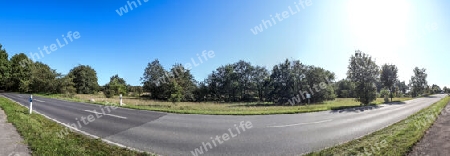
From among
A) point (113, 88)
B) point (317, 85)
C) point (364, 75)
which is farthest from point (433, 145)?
point (113, 88)

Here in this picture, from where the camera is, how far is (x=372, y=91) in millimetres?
28891

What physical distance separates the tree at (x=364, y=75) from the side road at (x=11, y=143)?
111 ft

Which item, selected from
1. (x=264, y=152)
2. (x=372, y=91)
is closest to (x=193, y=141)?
(x=264, y=152)

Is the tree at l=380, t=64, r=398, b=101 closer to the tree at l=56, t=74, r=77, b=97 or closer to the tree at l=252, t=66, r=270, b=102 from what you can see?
the tree at l=252, t=66, r=270, b=102

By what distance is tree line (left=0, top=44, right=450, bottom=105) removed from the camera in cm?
3094

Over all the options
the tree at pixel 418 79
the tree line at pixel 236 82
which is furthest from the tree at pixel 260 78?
the tree at pixel 418 79

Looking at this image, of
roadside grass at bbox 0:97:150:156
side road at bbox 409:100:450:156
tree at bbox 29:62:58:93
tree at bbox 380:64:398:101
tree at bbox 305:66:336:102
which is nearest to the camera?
roadside grass at bbox 0:97:150:156

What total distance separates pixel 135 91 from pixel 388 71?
69005 millimetres

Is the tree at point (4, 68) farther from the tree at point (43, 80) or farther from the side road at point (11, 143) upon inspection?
the side road at point (11, 143)

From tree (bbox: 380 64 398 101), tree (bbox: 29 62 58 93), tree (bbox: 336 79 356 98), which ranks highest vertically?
tree (bbox: 29 62 58 93)

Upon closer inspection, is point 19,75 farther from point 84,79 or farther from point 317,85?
point 317,85

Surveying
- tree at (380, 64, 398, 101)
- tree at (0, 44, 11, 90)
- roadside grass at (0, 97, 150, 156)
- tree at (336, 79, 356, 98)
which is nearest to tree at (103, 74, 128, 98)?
tree at (0, 44, 11, 90)

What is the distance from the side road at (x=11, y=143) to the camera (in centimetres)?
530

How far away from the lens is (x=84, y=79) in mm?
66438
